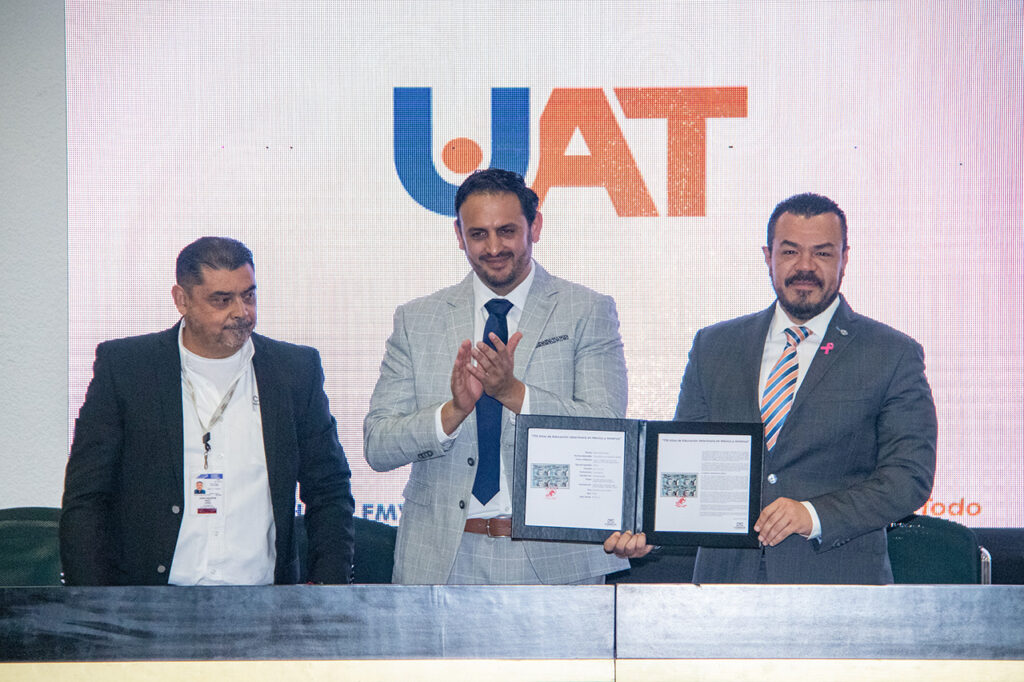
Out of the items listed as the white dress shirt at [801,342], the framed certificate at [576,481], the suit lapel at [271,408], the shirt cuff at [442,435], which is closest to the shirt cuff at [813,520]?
the white dress shirt at [801,342]

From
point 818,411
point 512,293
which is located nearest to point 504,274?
point 512,293

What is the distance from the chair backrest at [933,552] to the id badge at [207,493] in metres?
Answer: 2.23

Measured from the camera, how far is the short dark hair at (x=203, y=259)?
2930 millimetres

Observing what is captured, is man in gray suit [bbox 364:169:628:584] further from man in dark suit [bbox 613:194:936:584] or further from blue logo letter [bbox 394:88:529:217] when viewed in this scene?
blue logo letter [bbox 394:88:529:217]

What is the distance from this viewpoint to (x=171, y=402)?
9.27ft

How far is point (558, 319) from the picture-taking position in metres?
2.88

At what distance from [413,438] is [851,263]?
2194 mm

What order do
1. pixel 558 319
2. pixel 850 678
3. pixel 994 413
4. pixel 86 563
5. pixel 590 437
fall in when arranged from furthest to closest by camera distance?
pixel 994 413 → pixel 558 319 → pixel 86 563 → pixel 590 437 → pixel 850 678

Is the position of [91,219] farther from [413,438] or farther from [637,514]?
[637,514]

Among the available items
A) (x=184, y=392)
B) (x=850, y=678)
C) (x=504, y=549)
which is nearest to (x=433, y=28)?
(x=184, y=392)

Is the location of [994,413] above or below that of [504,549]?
above

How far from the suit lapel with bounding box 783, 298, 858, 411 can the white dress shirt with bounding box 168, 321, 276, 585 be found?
155 cm

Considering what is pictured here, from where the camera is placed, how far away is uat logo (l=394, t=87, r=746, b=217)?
404cm

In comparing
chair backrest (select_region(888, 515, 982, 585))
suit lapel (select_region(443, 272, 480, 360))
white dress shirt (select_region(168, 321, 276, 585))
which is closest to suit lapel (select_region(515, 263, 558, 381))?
suit lapel (select_region(443, 272, 480, 360))
